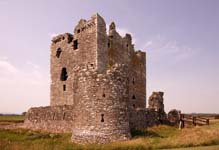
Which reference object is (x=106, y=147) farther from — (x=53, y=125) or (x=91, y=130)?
(x=53, y=125)

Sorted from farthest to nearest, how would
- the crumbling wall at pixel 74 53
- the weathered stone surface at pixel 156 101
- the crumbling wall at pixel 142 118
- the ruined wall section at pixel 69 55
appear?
the weathered stone surface at pixel 156 101 → the ruined wall section at pixel 69 55 → the crumbling wall at pixel 74 53 → the crumbling wall at pixel 142 118

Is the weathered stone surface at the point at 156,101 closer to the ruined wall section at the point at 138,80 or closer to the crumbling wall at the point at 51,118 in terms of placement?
the ruined wall section at the point at 138,80

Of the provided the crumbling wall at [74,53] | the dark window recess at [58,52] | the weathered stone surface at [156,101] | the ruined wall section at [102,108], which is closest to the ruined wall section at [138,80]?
the weathered stone surface at [156,101]

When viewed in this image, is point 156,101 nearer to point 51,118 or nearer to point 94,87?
point 51,118

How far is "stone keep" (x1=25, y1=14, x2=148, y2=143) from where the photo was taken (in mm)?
20266

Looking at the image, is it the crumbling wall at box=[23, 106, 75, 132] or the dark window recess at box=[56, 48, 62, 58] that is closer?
the crumbling wall at box=[23, 106, 75, 132]

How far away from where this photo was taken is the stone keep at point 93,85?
20.3 metres

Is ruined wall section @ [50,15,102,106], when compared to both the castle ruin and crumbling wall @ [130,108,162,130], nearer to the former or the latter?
the castle ruin

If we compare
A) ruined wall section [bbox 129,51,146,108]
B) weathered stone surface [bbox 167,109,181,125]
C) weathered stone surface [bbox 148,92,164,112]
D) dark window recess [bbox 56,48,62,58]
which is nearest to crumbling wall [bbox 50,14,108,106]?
dark window recess [bbox 56,48,62,58]

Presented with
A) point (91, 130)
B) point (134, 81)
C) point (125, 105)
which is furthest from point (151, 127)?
point (134, 81)

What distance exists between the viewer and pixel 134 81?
130 feet

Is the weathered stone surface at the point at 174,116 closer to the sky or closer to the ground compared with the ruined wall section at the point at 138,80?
closer to the ground

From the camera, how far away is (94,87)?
20.6 metres

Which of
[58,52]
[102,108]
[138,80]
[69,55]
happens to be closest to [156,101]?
[138,80]
